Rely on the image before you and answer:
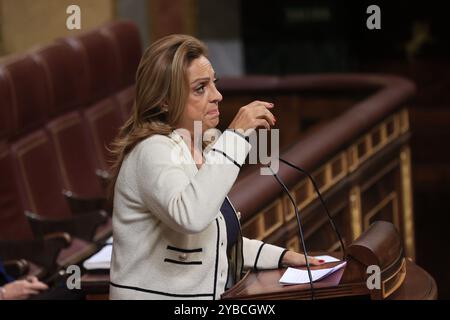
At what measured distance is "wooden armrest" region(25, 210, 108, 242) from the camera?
3463 millimetres

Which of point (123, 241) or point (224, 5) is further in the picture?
point (224, 5)

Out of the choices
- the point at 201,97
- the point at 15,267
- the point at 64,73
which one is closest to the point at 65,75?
the point at 64,73

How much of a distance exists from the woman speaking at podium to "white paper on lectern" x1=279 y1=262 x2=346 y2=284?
12 centimetres

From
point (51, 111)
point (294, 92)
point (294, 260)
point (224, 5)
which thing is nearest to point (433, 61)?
point (224, 5)

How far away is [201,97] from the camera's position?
1.53 metres

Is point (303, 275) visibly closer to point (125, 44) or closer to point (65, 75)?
point (65, 75)

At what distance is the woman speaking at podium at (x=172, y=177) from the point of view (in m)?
1.45

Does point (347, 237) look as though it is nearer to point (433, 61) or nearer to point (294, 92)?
point (294, 92)

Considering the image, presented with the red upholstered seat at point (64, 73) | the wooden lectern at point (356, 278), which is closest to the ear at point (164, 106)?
the wooden lectern at point (356, 278)

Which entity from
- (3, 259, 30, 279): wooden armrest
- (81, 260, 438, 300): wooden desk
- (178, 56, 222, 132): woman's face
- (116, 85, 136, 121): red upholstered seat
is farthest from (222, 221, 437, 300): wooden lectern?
(116, 85, 136, 121): red upholstered seat

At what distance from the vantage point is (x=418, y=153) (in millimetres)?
5746
